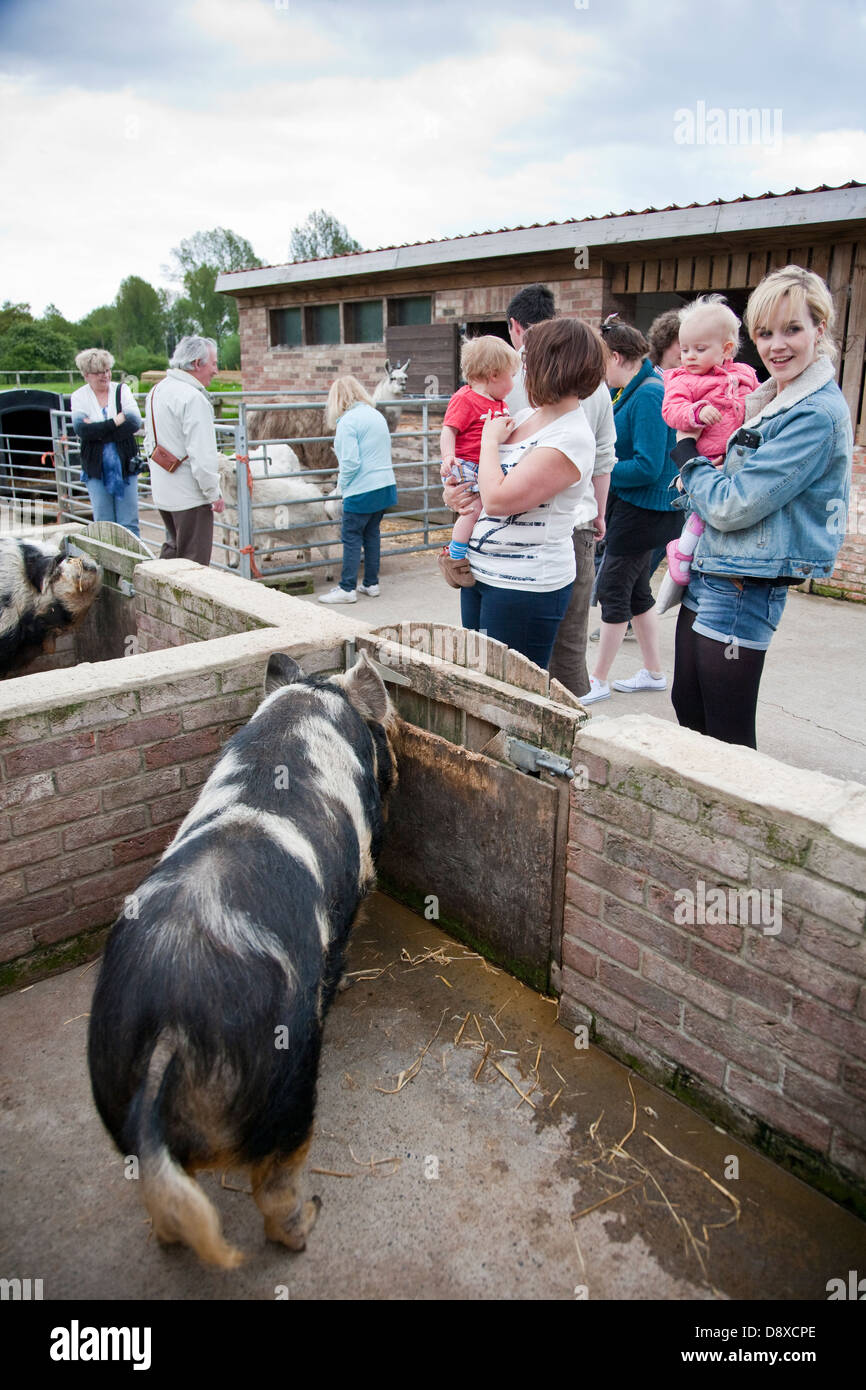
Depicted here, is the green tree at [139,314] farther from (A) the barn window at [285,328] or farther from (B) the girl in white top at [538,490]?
(B) the girl in white top at [538,490]

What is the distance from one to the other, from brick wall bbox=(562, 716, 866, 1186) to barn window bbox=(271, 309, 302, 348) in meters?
11.6

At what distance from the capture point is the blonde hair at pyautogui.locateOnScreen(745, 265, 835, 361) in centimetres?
245

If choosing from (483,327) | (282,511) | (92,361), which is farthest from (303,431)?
(483,327)

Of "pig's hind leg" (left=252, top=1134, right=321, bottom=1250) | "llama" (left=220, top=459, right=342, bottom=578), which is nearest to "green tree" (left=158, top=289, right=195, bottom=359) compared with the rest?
"llama" (left=220, top=459, right=342, bottom=578)

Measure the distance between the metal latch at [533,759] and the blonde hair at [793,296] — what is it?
1291 mm

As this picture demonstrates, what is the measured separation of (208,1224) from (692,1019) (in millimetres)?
1285

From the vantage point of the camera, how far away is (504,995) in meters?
2.80

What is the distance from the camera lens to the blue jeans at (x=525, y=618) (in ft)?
10.2

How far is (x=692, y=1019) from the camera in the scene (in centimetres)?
226

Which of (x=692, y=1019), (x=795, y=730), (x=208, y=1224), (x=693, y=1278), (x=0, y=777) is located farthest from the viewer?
(x=795, y=730)

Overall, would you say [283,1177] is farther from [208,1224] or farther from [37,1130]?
[37,1130]

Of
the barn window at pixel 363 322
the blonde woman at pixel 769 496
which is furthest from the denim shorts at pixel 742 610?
the barn window at pixel 363 322

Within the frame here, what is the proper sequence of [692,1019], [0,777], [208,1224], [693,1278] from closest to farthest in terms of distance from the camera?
[208,1224] → [693,1278] → [692,1019] → [0,777]
